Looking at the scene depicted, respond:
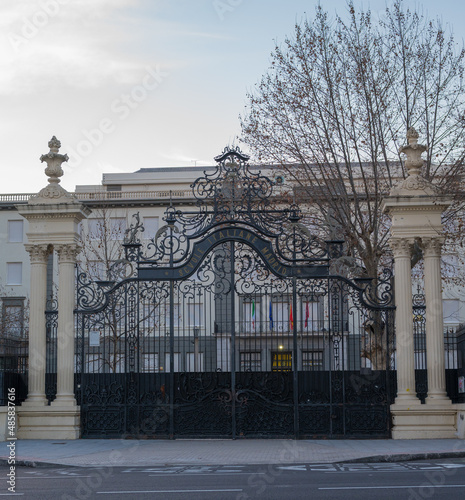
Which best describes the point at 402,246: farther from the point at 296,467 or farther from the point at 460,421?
the point at 296,467

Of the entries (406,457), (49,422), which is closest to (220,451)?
(406,457)

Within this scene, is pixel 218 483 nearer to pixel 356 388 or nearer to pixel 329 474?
pixel 329 474

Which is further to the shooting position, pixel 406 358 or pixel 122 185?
pixel 122 185

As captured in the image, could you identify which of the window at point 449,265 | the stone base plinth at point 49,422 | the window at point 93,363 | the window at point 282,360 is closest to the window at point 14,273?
the window at point 93,363

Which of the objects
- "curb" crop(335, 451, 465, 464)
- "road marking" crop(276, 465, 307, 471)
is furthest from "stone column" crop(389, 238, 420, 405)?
"road marking" crop(276, 465, 307, 471)

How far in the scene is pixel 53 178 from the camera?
1995 cm

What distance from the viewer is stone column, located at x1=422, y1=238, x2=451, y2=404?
1822 centimetres

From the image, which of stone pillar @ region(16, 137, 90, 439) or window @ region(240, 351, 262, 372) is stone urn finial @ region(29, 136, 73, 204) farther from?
window @ region(240, 351, 262, 372)

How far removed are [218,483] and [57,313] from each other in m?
8.94

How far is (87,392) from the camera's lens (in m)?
18.9

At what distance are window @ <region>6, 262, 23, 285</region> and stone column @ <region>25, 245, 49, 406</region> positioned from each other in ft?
98.9

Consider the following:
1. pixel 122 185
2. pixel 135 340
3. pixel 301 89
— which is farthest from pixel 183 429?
pixel 122 185

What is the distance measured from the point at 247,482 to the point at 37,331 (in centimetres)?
916

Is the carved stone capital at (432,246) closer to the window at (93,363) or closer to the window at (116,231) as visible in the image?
the window at (93,363)
